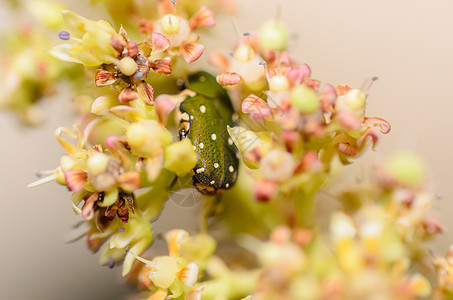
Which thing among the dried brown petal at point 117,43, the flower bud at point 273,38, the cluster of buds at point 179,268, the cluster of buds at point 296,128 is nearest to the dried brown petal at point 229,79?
the cluster of buds at point 296,128

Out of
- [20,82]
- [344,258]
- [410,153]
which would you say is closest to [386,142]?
[410,153]

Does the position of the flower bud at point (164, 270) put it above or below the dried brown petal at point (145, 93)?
below

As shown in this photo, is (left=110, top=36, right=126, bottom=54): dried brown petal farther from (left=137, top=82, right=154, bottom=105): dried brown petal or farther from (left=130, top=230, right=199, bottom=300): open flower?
(left=130, top=230, right=199, bottom=300): open flower

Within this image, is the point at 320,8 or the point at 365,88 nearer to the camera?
the point at 365,88

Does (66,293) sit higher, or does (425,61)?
(425,61)

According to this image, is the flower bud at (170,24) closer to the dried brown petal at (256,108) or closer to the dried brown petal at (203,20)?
the dried brown petal at (203,20)

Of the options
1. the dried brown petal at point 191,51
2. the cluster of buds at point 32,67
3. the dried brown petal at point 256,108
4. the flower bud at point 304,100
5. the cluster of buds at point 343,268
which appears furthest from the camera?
the cluster of buds at point 32,67

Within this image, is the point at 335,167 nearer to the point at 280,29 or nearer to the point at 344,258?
the point at 280,29

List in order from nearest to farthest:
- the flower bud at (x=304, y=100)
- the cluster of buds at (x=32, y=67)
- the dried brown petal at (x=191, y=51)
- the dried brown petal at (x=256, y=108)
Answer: the flower bud at (x=304, y=100) < the dried brown petal at (x=256, y=108) < the dried brown petal at (x=191, y=51) < the cluster of buds at (x=32, y=67)
